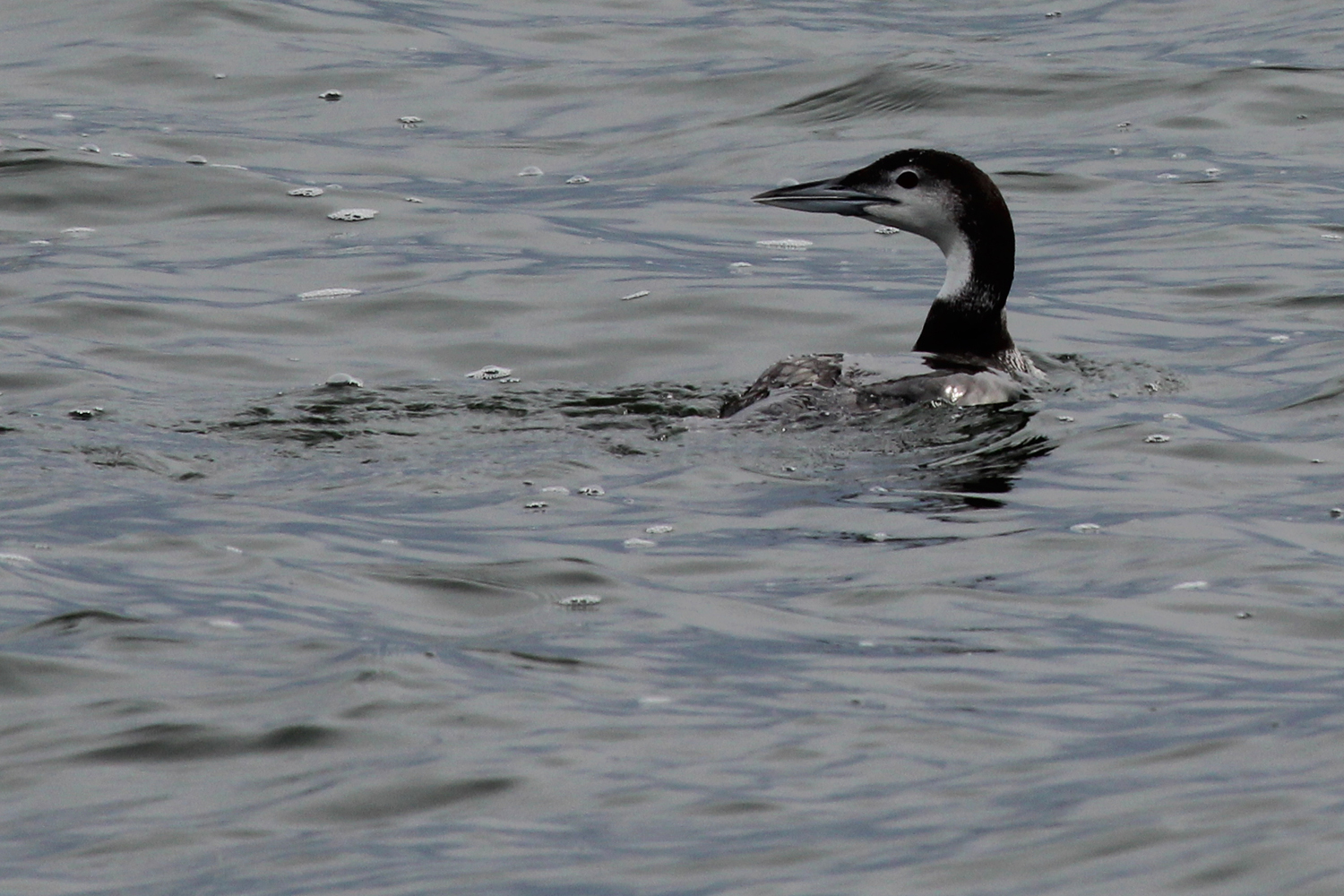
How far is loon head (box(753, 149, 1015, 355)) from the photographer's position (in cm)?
941

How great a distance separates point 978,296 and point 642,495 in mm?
2583

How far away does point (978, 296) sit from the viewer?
9422 millimetres

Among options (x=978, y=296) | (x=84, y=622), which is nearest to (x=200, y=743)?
(x=84, y=622)

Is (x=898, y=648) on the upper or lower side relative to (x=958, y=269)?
lower

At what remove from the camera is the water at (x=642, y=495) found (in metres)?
4.68

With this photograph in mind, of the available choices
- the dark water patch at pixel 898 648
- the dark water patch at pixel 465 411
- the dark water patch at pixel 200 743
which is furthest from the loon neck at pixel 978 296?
the dark water patch at pixel 200 743

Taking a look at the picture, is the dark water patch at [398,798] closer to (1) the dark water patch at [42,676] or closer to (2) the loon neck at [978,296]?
(1) the dark water patch at [42,676]

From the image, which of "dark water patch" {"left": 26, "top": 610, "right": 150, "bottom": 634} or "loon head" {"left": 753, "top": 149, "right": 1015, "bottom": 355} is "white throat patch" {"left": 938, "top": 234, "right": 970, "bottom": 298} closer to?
"loon head" {"left": 753, "top": 149, "right": 1015, "bottom": 355}

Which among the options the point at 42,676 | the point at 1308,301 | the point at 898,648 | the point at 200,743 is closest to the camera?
the point at 200,743

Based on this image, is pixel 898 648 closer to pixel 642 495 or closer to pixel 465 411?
pixel 642 495

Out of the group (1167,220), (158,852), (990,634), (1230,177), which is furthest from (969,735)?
(1230,177)

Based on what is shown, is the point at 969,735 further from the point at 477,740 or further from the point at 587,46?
the point at 587,46

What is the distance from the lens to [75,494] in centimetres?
727

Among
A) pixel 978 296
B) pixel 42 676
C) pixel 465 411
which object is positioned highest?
pixel 978 296
